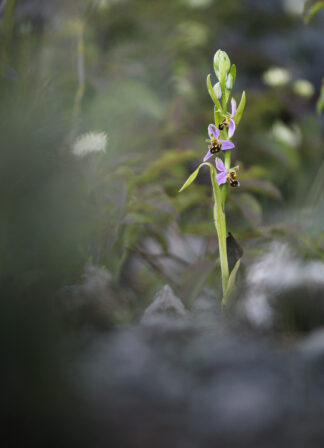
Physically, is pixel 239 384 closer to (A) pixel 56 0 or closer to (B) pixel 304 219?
(B) pixel 304 219

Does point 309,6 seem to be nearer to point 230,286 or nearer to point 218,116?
point 218,116

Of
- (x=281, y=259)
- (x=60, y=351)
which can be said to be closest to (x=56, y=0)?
(x=281, y=259)

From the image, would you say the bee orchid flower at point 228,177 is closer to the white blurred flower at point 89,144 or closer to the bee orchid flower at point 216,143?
the bee orchid flower at point 216,143

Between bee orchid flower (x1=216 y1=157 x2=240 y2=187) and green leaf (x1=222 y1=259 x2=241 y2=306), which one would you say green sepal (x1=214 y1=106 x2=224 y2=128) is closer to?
bee orchid flower (x1=216 y1=157 x2=240 y2=187)

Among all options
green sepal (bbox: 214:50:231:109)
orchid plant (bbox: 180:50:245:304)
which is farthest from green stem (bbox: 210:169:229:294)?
green sepal (bbox: 214:50:231:109)

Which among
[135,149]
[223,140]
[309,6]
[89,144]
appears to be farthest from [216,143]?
[135,149]
